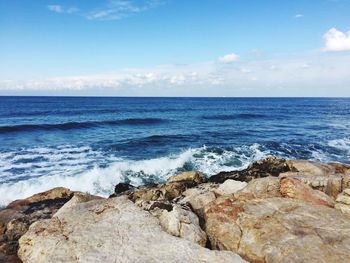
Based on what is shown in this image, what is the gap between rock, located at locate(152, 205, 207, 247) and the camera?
8375 mm

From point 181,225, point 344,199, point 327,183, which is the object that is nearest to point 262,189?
point 344,199

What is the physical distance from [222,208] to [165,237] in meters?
2.54

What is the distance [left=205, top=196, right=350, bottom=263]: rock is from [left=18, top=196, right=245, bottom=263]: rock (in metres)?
1.01

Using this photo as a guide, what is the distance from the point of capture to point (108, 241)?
782cm

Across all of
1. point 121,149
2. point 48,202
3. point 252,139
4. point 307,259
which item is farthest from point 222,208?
point 252,139

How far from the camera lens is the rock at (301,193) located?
34.2 ft

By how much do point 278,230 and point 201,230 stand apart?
1.97 m

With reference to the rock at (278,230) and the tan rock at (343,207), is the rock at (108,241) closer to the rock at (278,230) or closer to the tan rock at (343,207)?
the rock at (278,230)

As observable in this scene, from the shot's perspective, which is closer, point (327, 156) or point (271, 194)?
point (271, 194)

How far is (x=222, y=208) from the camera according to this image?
989 cm

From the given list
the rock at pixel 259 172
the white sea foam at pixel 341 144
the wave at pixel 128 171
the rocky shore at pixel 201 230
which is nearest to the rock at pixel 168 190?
the rock at pixel 259 172

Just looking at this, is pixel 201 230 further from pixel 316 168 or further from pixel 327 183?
pixel 316 168

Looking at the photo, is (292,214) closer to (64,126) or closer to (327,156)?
(327,156)

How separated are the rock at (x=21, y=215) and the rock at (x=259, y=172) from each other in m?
8.42
